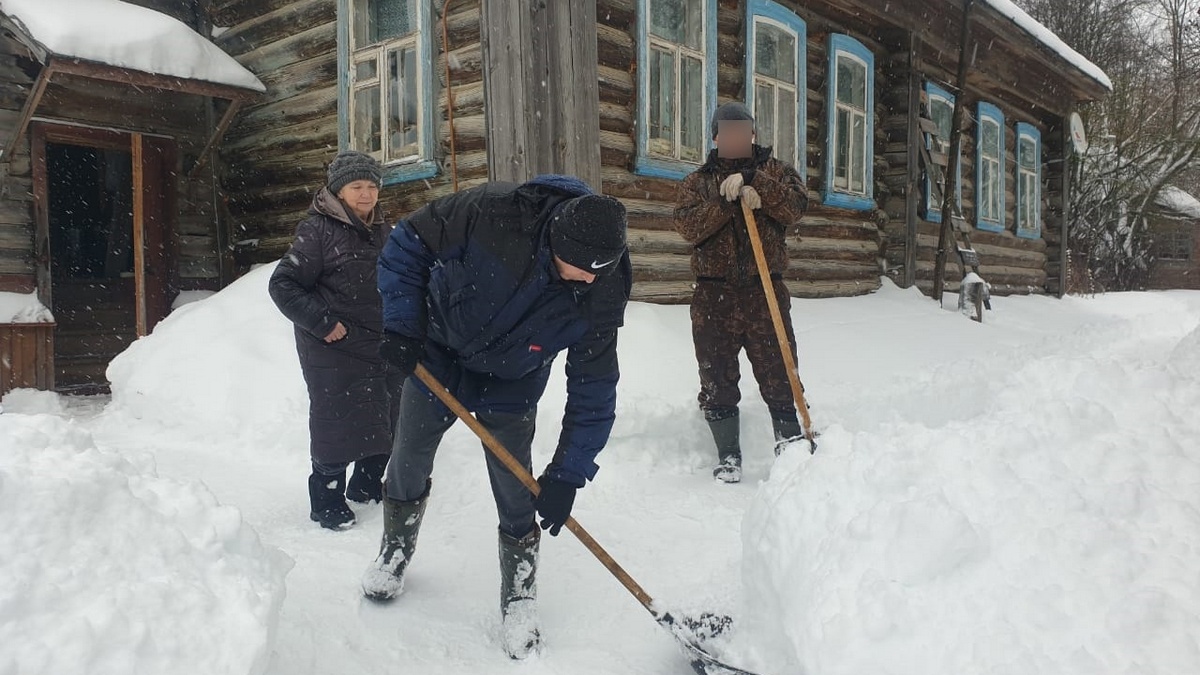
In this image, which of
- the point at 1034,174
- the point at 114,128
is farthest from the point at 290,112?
the point at 1034,174

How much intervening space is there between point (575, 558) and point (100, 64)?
18.0 feet

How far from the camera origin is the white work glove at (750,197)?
3.98 metres

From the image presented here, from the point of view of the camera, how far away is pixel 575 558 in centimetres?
331

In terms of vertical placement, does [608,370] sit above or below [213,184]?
below

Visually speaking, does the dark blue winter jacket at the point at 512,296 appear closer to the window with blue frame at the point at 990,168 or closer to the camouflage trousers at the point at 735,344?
the camouflage trousers at the point at 735,344

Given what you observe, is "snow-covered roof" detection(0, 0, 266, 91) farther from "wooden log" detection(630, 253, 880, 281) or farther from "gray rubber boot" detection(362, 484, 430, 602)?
"gray rubber boot" detection(362, 484, 430, 602)

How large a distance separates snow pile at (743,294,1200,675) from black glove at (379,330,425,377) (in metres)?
1.29

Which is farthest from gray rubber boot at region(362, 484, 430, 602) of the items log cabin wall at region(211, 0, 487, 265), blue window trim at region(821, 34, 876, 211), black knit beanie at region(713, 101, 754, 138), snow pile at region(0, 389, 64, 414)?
blue window trim at region(821, 34, 876, 211)

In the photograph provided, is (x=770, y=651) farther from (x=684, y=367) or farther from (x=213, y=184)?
(x=213, y=184)

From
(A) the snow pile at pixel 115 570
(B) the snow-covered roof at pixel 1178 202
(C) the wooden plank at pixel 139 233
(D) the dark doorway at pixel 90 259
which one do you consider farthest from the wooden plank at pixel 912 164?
(B) the snow-covered roof at pixel 1178 202

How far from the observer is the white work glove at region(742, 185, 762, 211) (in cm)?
398

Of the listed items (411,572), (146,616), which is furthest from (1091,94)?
(146,616)

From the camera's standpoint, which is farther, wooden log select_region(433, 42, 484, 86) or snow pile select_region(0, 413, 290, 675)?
wooden log select_region(433, 42, 484, 86)

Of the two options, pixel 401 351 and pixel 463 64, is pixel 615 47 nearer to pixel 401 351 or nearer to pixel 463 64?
pixel 463 64
